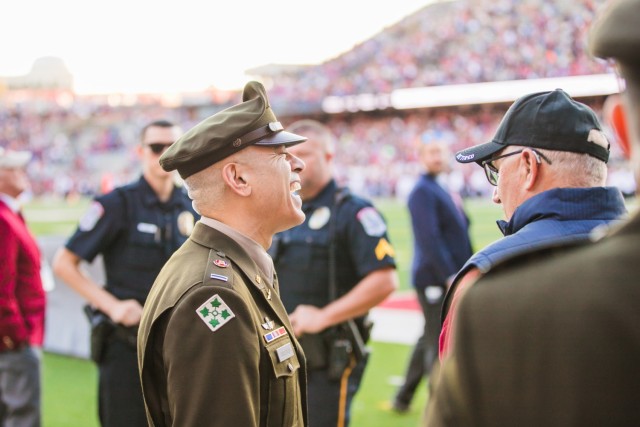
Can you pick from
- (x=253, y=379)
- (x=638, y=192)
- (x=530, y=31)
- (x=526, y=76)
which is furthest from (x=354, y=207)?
(x=530, y=31)

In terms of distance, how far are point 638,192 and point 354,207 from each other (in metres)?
3.03

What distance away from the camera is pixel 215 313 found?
6.55ft

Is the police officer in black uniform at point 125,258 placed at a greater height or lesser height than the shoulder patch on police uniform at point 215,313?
lesser

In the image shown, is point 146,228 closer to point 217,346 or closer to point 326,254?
point 326,254

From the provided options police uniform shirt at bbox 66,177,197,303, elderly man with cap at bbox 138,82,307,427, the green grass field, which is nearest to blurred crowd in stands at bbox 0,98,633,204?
the green grass field

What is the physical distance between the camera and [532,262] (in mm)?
991

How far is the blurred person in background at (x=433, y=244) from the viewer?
5.64m

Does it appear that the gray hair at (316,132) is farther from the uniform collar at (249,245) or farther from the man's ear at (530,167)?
the man's ear at (530,167)

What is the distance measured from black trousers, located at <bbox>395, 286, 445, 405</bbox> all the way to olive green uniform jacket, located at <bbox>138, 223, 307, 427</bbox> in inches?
137

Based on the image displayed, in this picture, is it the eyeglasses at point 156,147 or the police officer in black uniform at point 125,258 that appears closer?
the police officer in black uniform at point 125,258

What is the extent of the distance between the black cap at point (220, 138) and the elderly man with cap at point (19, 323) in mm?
2578

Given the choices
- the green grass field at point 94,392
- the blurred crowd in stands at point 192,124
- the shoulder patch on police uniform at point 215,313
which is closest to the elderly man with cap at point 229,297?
the shoulder patch on police uniform at point 215,313

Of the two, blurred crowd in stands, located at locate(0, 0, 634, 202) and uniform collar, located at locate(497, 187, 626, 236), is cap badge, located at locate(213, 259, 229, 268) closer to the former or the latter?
uniform collar, located at locate(497, 187, 626, 236)

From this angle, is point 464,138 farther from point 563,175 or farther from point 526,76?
point 563,175
